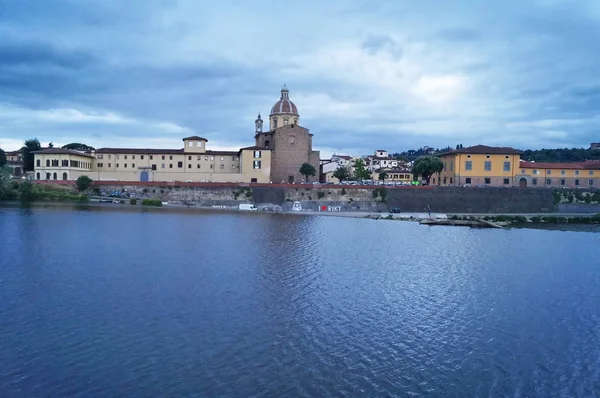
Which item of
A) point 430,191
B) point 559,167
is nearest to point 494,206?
point 430,191

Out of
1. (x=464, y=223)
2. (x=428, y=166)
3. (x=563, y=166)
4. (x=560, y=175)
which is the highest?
(x=563, y=166)

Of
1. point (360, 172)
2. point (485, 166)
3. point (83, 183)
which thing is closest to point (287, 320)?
point (83, 183)

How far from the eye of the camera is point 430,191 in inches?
2400

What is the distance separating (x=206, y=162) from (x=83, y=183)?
16.1 m

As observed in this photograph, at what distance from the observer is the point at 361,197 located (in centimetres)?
6191

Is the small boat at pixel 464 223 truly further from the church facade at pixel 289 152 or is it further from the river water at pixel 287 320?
the church facade at pixel 289 152

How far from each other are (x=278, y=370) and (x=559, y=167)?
220ft

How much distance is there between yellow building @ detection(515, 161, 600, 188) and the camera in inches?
2662

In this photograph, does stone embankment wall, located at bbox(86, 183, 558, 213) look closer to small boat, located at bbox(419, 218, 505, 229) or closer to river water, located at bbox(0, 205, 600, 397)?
small boat, located at bbox(419, 218, 505, 229)

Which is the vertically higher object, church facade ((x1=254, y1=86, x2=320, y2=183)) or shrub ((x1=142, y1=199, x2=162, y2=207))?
church facade ((x1=254, y1=86, x2=320, y2=183))

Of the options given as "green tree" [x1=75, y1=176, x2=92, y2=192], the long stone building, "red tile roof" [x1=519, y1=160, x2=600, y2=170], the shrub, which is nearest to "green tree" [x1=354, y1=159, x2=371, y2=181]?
the long stone building

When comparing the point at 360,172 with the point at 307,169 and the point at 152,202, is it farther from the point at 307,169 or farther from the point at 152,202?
the point at 152,202

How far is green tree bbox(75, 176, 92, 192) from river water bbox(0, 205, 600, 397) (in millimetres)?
32517

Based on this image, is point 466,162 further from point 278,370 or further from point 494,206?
point 278,370
